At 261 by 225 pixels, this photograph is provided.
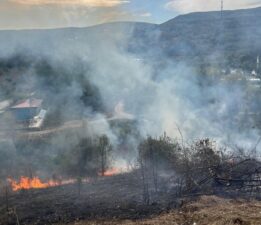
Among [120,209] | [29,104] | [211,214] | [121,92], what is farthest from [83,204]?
[29,104]

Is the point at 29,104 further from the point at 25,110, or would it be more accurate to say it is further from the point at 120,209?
the point at 120,209

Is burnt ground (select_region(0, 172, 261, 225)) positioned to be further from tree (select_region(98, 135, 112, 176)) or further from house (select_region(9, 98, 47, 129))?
house (select_region(9, 98, 47, 129))

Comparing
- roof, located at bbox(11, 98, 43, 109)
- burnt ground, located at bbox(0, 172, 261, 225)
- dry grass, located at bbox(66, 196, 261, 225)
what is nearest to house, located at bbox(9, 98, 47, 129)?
roof, located at bbox(11, 98, 43, 109)

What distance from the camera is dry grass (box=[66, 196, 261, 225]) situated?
7609 millimetres

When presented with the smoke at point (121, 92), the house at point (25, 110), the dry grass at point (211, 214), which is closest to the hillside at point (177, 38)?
the smoke at point (121, 92)

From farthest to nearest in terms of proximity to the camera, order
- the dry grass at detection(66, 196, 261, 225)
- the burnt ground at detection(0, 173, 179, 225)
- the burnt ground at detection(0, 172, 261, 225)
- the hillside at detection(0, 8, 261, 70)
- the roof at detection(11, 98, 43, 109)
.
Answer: the hillside at detection(0, 8, 261, 70), the roof at detection(11, 98, 43, 109), the burnt ground at detection(0, 173, 179, 225), the burnt ground at detection(0, 172, 261, 225), the dry grass at detection(66, 196, 261, 225)

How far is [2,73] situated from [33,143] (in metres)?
11.0

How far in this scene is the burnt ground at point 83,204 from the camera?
29.7 ft

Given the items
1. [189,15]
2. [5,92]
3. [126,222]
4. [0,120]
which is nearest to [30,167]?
[0,120]

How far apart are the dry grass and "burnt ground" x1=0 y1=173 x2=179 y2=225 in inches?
18.9

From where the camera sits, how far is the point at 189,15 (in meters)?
70.6

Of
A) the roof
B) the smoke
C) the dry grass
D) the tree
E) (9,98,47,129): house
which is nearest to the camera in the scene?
the dry grass

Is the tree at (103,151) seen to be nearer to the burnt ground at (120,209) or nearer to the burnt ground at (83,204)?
the burnt ground at (83,204)

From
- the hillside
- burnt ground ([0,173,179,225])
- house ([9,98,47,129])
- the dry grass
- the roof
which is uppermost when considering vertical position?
the hillside
